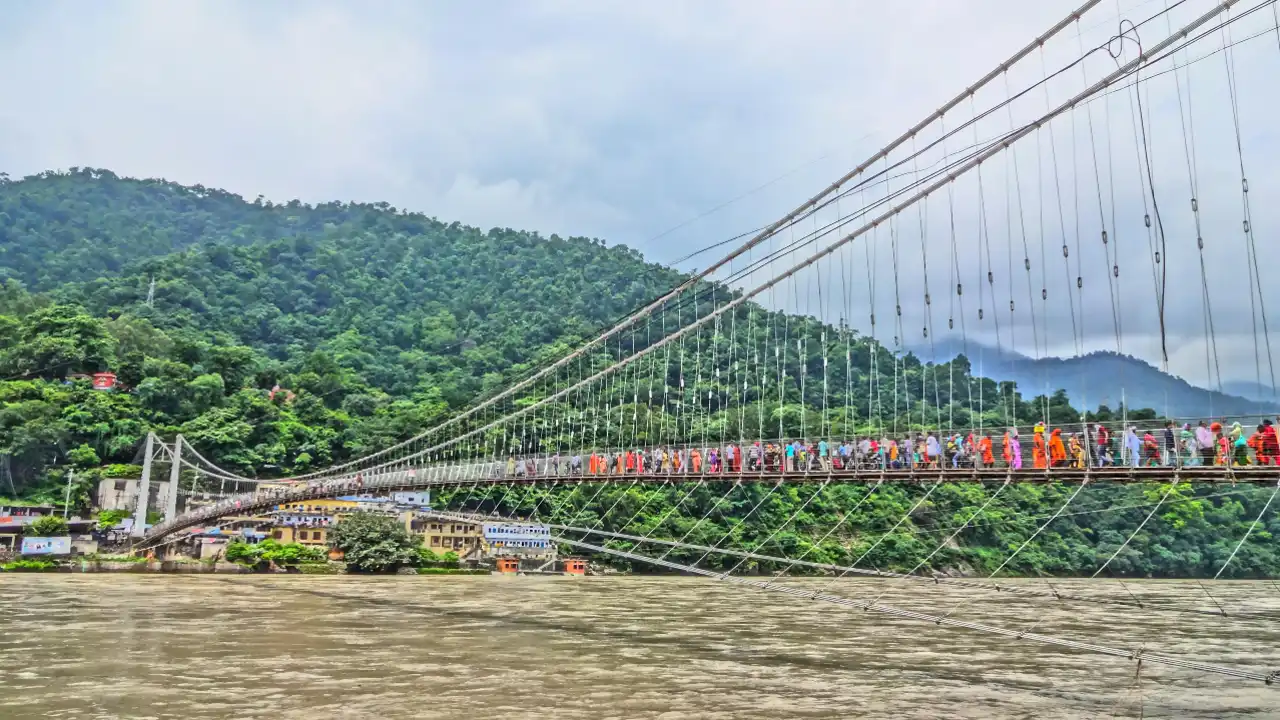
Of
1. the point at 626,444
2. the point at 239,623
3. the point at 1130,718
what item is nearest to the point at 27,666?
the point at 239,623

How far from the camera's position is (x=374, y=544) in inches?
1449

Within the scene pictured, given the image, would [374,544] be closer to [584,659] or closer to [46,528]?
[46,528]

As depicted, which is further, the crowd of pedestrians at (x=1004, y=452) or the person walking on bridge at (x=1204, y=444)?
the person walking on bridge at (x=1204, y=444)

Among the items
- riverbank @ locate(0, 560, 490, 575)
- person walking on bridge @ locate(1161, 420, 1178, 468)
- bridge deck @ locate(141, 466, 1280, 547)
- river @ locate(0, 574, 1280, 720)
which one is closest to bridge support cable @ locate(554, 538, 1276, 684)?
river @ locate(0, 574, 1280, 720)

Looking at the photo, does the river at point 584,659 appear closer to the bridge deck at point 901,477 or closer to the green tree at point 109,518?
the bridge deck at point 901,477

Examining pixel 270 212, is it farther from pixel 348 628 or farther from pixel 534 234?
Result: pixel 348 628

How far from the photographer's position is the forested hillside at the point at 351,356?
3922cm

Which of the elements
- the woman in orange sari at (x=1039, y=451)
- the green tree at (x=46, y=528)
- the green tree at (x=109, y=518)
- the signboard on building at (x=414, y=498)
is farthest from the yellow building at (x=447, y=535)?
the woman in orange sari at (x=1039, y=451)

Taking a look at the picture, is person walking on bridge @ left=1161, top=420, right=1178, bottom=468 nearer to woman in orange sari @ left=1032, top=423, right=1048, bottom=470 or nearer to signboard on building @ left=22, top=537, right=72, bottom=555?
woman in orange sari @ left=1032, top=423, right=1048, bottom=470

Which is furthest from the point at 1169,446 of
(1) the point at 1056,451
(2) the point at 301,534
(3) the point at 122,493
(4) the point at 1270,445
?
(3) the point at 122,493

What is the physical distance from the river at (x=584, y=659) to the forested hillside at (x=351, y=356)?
22.2 feet

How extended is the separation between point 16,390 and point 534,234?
54.8m

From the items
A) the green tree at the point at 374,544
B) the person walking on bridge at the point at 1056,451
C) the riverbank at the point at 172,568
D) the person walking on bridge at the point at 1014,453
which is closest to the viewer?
the person walking on bridge at the point at 1056,451

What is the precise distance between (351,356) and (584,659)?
5411cm
